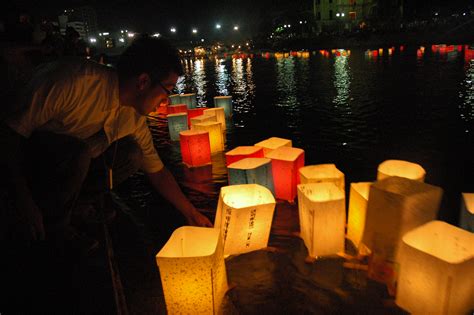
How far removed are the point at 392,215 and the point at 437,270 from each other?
19.9 inches

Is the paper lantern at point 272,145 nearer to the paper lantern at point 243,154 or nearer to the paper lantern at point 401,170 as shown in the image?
the paper lantern at point 243,154

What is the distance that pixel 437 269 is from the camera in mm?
1849

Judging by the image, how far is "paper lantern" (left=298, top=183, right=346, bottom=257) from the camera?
101 inches

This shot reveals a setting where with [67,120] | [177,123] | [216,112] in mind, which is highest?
[67,120]

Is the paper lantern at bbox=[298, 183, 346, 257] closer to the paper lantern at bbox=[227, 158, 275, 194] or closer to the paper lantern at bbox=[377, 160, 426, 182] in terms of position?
the paper lantern at bbox=[377, 160, 426, 182]

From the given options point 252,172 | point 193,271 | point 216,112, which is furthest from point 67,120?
point 216,112

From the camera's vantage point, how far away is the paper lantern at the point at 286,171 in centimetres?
377

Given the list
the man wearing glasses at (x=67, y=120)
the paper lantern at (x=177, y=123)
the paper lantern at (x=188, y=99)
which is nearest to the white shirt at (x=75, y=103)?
the man wearing glasses at (x=67, y=120)

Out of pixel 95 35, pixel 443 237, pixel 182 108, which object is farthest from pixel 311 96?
pixel 95 35

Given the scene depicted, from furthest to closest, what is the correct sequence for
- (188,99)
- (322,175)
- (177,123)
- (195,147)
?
(188,99) < (177,123) < (195,147) < (322,175)

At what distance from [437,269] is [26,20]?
4.92 m

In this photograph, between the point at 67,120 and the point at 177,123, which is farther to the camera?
the point at 177,123

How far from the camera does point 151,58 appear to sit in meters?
2.06

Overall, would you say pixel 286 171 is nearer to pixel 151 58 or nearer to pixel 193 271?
pixel 193 271
